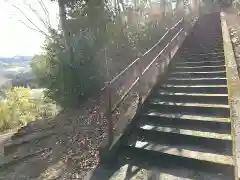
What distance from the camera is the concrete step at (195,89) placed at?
22.1 feet

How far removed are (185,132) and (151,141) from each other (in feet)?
2.29

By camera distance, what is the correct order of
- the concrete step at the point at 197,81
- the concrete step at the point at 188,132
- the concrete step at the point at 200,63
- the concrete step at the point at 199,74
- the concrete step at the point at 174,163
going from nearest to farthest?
the concrete step at the point at 174,163 → the concrete step at the point at 188,132 → the concrete step at the point at 197,81 → the concrete step at the point at 199,74 → the concrete step at the point at 200,63

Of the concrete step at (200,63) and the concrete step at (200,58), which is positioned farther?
the concrete step at (200,58)

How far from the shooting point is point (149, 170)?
14.8 ft

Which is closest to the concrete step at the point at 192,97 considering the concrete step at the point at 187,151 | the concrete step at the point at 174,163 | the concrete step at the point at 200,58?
the concrete step at the point at 187,151

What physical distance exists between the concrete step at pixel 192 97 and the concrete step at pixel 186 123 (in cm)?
89

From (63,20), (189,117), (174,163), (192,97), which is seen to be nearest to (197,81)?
(192,97)

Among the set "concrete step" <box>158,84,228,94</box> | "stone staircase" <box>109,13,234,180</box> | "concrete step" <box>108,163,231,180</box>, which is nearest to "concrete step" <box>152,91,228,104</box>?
"stone staircase" <box>109,13,234,180</box>

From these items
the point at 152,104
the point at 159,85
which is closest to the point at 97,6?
the point at 159,85

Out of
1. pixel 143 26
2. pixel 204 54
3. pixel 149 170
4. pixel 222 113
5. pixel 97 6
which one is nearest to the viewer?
pixel 149 170

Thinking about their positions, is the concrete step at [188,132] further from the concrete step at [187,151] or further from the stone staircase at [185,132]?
the concrete step at [187,151]

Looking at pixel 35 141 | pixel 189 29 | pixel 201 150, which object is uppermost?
pixel 189 29

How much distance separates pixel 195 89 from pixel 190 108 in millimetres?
1140

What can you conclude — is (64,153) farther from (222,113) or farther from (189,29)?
(189,29)
